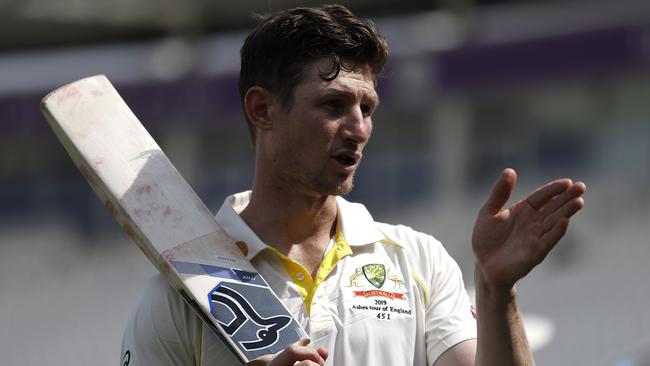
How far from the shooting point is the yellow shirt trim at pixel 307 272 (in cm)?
226

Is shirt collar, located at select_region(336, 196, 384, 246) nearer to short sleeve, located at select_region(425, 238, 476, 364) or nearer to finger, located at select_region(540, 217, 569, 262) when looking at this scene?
short sleeve, located at select_region(425, 238, 476, 364)

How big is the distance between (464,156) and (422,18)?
1.82 m

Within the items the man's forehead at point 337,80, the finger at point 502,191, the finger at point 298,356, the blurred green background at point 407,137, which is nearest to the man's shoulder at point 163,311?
the finger at point 298,356

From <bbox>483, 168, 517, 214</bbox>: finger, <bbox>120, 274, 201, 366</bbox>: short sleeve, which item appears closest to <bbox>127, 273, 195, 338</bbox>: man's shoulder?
<bbox>120, 274, 201, 366</bbox>: short sleeve

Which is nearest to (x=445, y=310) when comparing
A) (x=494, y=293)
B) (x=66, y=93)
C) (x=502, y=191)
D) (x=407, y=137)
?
(x=494, y=293)

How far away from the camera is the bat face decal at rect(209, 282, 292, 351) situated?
2195mm

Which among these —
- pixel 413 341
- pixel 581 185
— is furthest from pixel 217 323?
pixel 581 185

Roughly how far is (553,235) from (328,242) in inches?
21.6

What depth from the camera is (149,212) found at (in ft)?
7.79

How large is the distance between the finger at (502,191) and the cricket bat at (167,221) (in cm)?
44

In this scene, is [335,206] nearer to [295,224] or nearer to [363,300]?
[295,224]

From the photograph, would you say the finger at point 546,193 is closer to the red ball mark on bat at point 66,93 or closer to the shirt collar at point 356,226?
the shirt collar at point 356,226

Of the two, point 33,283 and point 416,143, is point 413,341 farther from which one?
point 33,283

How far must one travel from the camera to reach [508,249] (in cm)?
204
